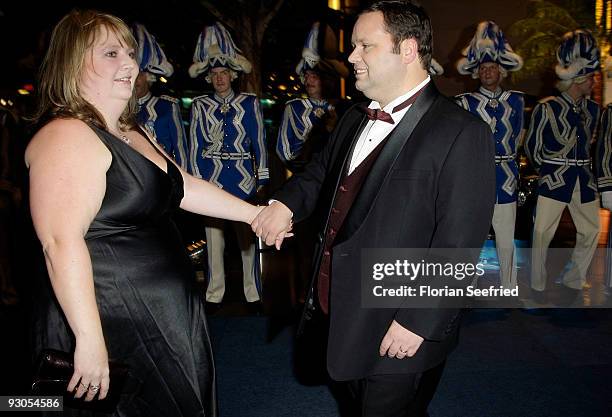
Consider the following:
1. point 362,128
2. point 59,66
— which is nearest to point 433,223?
point 362,128

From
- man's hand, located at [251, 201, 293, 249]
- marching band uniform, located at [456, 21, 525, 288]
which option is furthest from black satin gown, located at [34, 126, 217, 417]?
marching band uniform, located at [456, 21, 525, 288]

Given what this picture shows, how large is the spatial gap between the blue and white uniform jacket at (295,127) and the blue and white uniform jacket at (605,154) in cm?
241

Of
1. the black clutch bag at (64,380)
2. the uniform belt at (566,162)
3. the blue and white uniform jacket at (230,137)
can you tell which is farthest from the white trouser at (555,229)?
the black clutch bag at (64,380)

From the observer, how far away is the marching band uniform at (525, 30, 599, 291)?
4.93 metres

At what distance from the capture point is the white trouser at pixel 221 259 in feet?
16.8

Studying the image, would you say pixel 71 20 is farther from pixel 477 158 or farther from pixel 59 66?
pixel 477 158

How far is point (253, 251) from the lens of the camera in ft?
16.8

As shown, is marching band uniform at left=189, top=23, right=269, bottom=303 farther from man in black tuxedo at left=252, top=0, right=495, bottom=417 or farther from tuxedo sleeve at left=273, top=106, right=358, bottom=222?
man in black tuxedo at left=252, top=0, right=495, bottom=417

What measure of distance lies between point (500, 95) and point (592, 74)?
76 centimetres

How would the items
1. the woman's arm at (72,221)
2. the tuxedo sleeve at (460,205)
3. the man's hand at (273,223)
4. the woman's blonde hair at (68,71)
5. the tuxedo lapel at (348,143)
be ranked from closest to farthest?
the woman's arm at (72,221) < the woman's blonde hair at (68,71) < the tuxedo sleeve at (460,205) < the tuxedo lapel at (348,143) < the man's hand at (273,223)

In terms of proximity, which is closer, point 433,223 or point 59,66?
point 59,66

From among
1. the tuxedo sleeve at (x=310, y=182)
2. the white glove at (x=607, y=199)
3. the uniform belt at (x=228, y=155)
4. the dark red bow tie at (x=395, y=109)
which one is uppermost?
the dark red bow tie at (x=395, y=109)

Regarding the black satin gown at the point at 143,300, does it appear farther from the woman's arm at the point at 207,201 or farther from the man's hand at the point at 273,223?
the man's hand at the point at 273,223

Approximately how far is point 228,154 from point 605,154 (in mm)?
3044
